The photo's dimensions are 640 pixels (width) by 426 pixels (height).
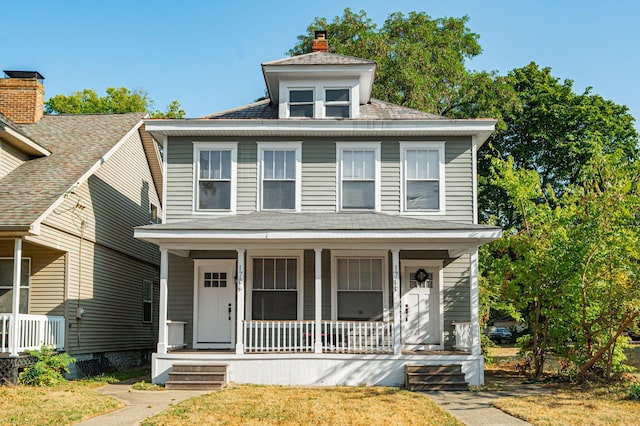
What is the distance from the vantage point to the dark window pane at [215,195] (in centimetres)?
1636

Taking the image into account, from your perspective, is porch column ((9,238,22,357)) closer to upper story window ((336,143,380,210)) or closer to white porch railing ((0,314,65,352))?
white porch railing ((0,314,65,352))

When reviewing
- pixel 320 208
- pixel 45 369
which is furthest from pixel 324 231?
pixel 45 369

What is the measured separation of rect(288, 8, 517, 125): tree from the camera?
28594mm

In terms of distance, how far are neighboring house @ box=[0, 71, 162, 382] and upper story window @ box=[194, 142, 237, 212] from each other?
9.00 ft

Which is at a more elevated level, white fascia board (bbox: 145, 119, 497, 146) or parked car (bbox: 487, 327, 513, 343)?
white fascia board (bbox: 145, 119, 497, 146)

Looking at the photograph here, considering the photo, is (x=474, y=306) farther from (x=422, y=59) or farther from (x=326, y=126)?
(x=422, y=59)

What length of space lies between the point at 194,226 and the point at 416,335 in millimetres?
5953

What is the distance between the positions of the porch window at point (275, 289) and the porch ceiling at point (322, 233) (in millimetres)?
1748

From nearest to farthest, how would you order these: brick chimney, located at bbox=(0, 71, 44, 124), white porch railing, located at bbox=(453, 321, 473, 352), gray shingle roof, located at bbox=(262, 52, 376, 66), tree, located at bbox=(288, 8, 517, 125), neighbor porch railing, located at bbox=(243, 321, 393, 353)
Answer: neighbor porch railing, located at bbox=(243, 321, 393, 353), white porch railing, located at bbox=(453, 321, 473, 352), gray shingle roof, located at bbox=(262, 52, 376, 66), brick chimney, located at bbox=(0, 71, 44, 124), tree, located at bbox=(288, 8, 517, 125)

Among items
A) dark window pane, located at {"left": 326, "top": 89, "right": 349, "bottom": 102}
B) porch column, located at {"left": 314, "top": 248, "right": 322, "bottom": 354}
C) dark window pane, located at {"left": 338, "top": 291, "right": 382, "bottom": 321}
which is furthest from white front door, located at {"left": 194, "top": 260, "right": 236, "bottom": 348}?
dark window pane, located at {"left": 326, "top": 89, "right": 349, "bottom": 102}

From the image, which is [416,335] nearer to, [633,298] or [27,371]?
[633,298]

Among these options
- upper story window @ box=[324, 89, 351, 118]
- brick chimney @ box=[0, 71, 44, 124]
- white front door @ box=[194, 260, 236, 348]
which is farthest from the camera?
brick chimney @ box=[0, 71, 44, 124]

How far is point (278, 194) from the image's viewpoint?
1644 centimetres

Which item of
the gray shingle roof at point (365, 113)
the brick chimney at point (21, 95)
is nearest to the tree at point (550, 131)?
the gray shingle roof at point (365, 113)
